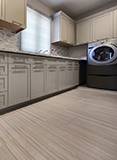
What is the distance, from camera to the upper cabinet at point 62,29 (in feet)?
10.6

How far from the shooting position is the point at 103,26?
3.11 meters

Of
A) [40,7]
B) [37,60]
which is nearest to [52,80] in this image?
[37,60]

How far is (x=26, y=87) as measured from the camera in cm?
167

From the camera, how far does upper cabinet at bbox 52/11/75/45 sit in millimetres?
3217

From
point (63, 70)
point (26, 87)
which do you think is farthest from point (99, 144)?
point (63, 70)

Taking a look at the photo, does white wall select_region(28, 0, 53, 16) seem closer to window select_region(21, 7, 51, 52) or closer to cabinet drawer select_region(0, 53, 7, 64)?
window select_region(21, 7, 51, 52)

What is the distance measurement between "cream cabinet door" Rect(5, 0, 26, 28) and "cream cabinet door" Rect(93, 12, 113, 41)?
1969mm

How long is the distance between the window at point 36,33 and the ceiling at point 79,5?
0.39 meters

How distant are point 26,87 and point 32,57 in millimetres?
437

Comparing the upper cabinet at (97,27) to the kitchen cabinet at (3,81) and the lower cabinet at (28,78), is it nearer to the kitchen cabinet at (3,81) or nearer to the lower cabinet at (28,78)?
the lower cabinet at (28,78)

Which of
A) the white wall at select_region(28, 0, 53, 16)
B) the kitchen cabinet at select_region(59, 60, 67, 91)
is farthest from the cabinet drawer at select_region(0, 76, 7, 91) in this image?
the white wall at select_region(28, 0, 53, 16)

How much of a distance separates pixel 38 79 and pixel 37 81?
38 mm

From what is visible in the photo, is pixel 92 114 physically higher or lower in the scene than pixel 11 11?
lower

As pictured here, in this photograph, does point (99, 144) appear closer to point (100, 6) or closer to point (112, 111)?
point (112, 111)
